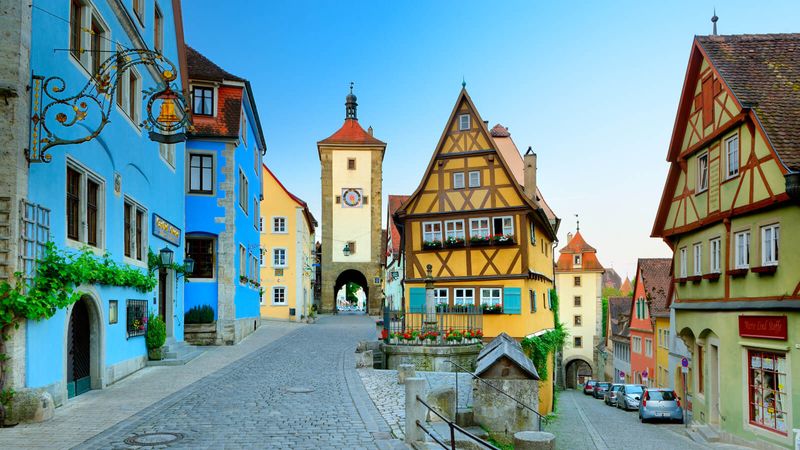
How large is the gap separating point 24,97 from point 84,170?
2.88m

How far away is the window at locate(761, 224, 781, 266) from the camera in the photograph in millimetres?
16505

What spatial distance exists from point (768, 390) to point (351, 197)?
1843 inches

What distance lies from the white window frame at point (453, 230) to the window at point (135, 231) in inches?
505

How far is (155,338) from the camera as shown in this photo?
18.8 m

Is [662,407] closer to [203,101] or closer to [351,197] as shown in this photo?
[203,101]

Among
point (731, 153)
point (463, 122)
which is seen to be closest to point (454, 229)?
point (463, 122)

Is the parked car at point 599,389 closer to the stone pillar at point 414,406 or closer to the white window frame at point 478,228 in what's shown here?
the white window frame at point 478,228

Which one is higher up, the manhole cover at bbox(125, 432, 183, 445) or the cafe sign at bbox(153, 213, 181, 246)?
the cafe sign at bbox(153, 213, 181, 246)

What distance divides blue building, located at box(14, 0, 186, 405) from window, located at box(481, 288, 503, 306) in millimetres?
11400

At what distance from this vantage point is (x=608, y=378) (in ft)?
208

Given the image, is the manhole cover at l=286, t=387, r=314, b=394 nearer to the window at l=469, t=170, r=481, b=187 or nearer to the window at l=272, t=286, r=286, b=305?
the window at l=469, t=170, r=481, b=187

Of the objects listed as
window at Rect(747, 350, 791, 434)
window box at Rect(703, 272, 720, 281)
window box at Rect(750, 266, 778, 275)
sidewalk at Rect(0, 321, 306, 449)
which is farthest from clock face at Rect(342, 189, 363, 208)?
window box at Rect(750, 266, 778, 275)

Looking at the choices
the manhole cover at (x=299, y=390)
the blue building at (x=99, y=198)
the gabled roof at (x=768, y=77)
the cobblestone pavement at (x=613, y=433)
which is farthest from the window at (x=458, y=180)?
the manhole cover at (x=299, y=390)

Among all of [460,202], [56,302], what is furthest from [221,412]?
[460,202]
